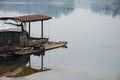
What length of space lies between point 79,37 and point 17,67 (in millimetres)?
518

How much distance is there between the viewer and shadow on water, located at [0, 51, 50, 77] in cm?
264

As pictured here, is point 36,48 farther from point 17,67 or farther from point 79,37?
point 79,37

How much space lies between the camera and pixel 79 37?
277cm

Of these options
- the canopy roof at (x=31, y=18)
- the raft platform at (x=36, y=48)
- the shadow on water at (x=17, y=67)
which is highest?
the canopy roof at (x=31, y=18)

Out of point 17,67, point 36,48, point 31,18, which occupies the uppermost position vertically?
point 31,18

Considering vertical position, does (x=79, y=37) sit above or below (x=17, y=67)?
above

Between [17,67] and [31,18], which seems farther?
[31,18]

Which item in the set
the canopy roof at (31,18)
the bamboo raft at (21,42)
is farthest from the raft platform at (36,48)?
the canopy roof at (31,18)

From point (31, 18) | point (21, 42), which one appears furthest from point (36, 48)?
point (31, 18)

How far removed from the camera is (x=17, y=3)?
2.90m

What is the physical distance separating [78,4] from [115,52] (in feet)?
1.55

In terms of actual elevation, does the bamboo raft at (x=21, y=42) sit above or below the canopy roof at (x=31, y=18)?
below

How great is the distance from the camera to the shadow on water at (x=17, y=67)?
2.64 m

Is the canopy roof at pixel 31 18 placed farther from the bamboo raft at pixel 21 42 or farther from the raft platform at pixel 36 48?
the raft platform at pixel 36 48
